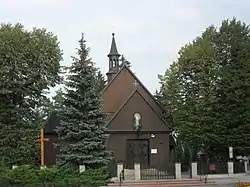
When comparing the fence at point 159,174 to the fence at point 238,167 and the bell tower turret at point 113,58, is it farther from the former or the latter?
the bell tower turret at point 113,58

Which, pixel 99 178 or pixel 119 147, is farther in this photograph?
pixel 119 147

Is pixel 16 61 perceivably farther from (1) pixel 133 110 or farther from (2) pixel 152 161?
(2) pixel 152 161

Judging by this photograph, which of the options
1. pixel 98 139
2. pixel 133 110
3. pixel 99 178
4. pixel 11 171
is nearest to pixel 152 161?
pixel 133 110

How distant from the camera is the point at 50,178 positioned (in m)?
26.9

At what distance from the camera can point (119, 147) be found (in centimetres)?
3881

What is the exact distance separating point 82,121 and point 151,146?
8.36 metres

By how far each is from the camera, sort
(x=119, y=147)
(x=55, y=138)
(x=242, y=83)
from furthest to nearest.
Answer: (x=55, y=138)
(x=119, y=147)
(x=242, y=83)

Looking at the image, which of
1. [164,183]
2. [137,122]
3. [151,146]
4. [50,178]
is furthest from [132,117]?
[50,178]

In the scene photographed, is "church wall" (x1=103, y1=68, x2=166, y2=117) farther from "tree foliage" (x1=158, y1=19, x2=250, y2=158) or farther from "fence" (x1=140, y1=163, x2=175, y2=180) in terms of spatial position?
"fence" (x1=140, y1=163, x2=175, y2=180)

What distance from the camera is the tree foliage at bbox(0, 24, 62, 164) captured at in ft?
122

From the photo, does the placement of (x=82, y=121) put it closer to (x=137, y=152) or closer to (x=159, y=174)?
(x=159, y=174)

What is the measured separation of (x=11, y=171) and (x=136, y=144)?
13096 mm

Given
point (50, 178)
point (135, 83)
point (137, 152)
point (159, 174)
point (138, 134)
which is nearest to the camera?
point (50, 178)

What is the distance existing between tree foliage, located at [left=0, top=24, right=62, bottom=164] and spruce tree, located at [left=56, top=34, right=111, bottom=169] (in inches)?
220
